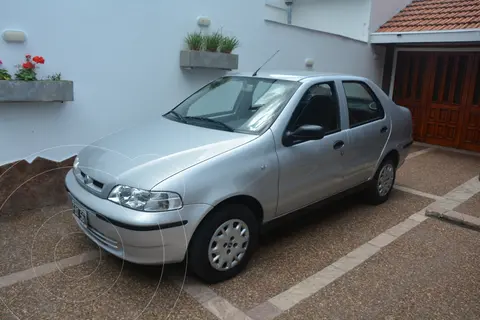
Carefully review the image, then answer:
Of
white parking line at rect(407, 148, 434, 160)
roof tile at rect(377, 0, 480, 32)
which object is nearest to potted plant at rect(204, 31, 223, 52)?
white parking line at rect(407, 148, 434, 160)

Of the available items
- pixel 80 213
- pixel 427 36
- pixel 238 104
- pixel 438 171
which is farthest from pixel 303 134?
pixel 427 36

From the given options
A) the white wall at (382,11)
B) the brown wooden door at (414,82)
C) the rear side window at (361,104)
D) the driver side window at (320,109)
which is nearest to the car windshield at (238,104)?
the driver side window at (320,109)

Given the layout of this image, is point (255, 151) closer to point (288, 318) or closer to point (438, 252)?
point (288, 318)

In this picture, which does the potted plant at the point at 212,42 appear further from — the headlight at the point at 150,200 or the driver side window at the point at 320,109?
the headlight at the point at 150,200

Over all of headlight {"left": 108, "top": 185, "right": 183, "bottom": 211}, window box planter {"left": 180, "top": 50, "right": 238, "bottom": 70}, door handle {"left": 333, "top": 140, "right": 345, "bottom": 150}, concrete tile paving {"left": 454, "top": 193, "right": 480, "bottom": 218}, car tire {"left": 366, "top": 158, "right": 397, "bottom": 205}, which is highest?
window box planter {"left": 180, "top": 50, "right": 238, "bottom": 70}

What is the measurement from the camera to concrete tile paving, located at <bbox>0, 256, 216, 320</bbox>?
2.83 metres

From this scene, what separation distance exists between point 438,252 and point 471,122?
5.59 m

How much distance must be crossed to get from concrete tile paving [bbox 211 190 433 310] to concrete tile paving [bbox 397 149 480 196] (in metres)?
0.70

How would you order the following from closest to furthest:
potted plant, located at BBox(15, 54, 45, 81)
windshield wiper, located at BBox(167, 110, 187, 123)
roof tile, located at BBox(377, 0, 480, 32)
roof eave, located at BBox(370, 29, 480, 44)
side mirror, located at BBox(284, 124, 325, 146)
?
1. side mirror, located at BBox(284, 124, 325, 146)
2. windshield wiper, located at BBox(167, 110, 187, 123)
3. potted plant, located at BBox(15, 54, 45, 81)
4. roof eave, located at BBox(370, 29, 480, 44)
5. roof tile, located at BBox(377, 0, 480, 32)

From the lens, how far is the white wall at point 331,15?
8.77 m

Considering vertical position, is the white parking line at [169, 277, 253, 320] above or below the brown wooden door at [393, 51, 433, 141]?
below

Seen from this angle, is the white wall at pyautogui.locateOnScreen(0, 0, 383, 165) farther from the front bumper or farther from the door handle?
the door handle

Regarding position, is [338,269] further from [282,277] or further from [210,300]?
[210,300]

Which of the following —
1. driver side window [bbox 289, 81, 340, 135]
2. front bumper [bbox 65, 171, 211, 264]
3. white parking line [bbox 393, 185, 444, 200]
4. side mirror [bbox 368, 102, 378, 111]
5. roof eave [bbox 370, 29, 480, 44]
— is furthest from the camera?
roof eave [bbox 370, 29, 480, 44]
